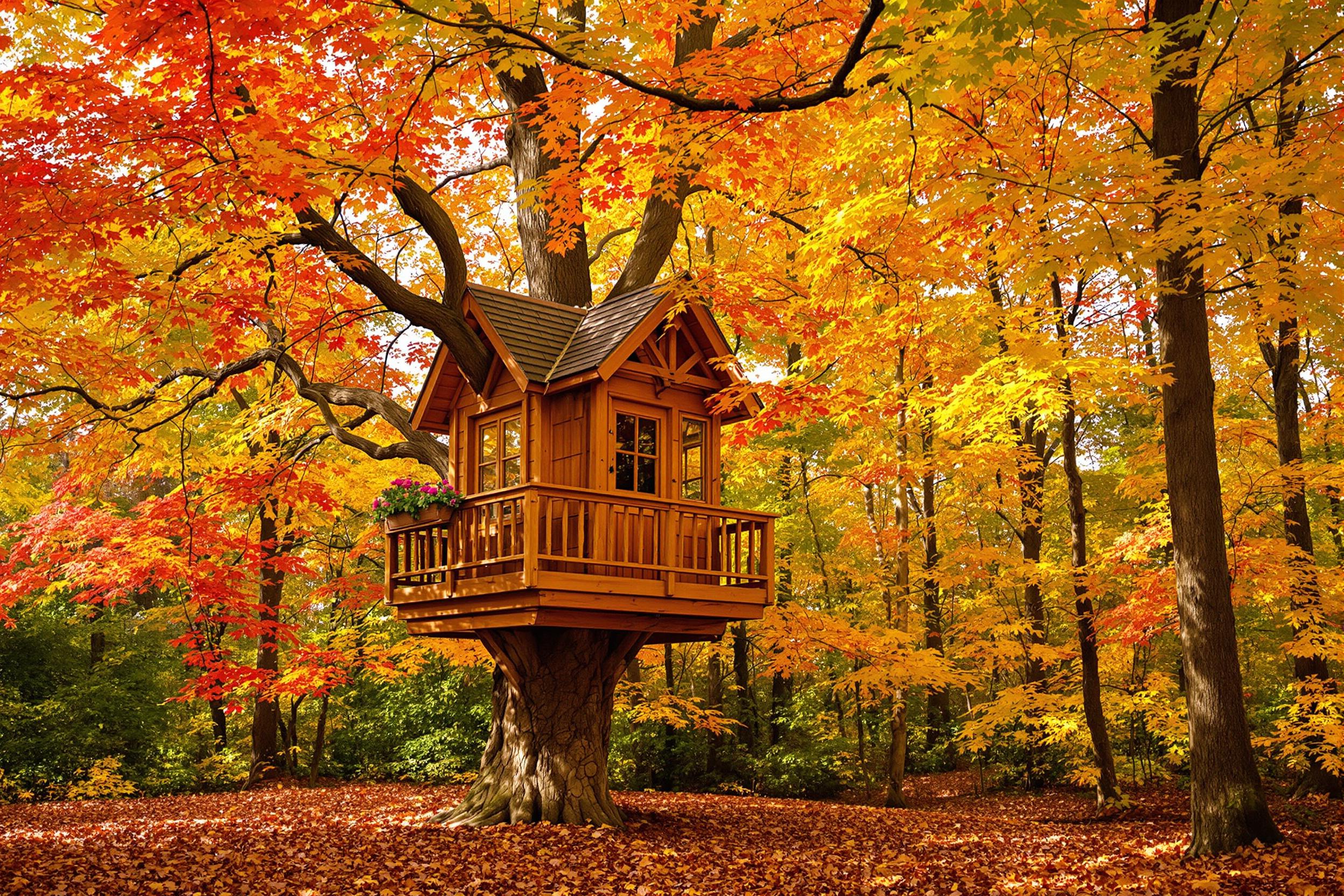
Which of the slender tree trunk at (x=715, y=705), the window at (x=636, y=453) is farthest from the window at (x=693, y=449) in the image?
the slender tree trunk at (x=715, y=705)

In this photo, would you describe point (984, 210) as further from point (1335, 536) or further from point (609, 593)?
point (1335, 536)

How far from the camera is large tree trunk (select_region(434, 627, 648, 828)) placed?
1083 centimetres

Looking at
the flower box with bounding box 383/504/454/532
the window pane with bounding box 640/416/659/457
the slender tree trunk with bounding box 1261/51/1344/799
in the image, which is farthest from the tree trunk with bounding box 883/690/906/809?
the flower box with bounding box 383/504/454/532

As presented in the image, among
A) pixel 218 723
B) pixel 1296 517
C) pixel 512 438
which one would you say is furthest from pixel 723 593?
pixel 218 723

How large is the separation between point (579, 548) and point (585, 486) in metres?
0.75

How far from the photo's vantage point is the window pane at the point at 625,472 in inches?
433

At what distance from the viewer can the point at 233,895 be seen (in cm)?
729

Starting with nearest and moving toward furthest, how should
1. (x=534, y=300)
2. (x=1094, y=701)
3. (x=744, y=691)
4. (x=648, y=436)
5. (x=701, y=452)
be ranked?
(x=648, y=436), (x=534, y=300), (x=701, y=452), (x=1094, y=701), (x=744, y=691)

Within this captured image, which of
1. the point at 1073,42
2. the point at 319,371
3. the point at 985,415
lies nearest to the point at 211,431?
the point at 319,371

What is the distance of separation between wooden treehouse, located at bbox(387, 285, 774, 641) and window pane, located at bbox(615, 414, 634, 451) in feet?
0.06

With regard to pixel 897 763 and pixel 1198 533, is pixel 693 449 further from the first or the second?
pixel 897 763

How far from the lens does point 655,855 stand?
9266 mm

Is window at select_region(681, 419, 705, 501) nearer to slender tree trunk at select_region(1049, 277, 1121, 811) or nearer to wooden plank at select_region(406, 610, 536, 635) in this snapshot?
wooden plank at select_region(406, 610, 536, 635)

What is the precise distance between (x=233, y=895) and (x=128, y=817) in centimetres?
784
